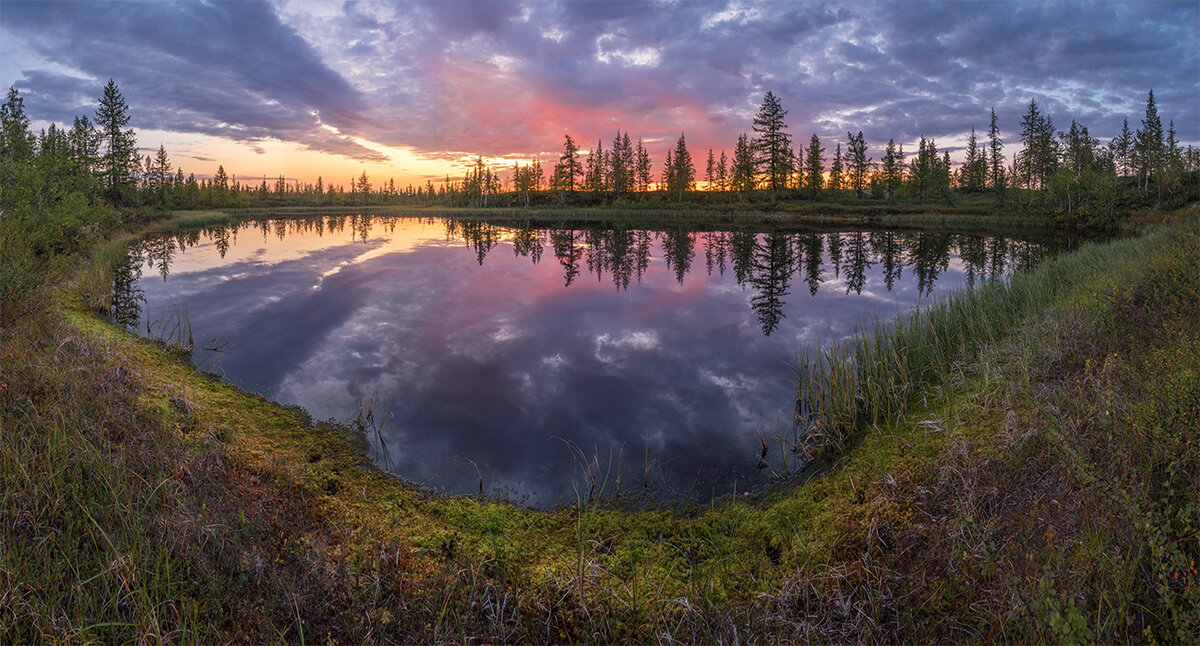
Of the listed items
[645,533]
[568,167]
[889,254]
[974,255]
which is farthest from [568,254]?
[568,167]

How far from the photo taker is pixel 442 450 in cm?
757

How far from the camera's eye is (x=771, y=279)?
2345 cm

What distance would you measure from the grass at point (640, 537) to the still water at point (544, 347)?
40.3 inches

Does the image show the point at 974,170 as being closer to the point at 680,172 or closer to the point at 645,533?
the point at 680,172

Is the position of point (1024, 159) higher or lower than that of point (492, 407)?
higher

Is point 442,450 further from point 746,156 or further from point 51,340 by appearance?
point 746,156

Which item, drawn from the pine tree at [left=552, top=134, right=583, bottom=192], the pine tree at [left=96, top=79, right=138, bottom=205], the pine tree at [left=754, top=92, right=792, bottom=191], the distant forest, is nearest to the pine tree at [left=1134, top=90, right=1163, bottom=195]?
the distant forest

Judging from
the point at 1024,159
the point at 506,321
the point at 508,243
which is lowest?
the point at 506,321

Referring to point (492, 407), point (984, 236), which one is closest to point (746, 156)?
point (984, 236)

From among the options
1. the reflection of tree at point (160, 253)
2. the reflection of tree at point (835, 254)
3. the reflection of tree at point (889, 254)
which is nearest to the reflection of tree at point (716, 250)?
the reflection of tree at point (835, 254)

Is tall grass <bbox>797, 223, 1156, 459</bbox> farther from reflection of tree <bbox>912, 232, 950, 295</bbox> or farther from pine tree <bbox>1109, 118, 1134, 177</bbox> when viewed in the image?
pine tree <bbox>1109, 118, 1134, 177</bbox>

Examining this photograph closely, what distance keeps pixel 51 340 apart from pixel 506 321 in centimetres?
967

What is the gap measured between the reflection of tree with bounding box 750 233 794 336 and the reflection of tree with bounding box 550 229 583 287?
331 inches

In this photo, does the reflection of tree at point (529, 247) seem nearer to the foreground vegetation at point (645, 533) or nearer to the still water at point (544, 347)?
the still water at point (544, 347)
